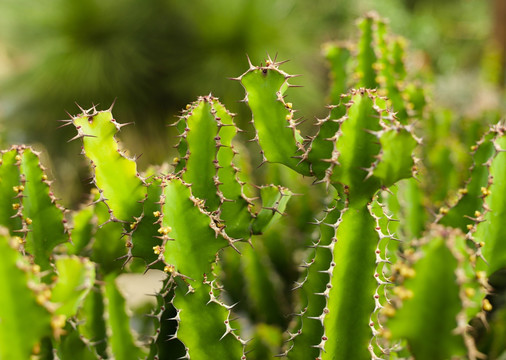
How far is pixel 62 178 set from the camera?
756cm

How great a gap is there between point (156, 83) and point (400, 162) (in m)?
7.04

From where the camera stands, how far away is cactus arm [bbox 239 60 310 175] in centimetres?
136

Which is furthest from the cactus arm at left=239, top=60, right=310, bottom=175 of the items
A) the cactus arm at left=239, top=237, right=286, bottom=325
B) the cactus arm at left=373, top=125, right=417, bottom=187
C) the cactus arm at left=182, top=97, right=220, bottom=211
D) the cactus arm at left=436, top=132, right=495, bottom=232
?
the cactus arm at left=239, top=237, right=286, bottom=325

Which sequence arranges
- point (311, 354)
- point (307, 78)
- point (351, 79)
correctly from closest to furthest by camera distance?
point (311, 354), point (351, 79), point (307, 78)

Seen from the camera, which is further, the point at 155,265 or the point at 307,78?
the point at 307,78

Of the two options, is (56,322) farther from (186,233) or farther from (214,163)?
(214,163)

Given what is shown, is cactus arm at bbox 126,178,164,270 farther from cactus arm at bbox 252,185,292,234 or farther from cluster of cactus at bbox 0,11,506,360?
cactus arm at bbox 252,185,292,234

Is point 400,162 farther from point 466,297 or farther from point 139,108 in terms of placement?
point 139,108

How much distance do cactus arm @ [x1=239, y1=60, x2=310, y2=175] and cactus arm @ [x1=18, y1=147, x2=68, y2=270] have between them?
599 millimetres

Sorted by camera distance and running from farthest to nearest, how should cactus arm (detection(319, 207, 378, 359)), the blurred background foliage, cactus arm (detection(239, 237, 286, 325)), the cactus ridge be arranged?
the blurred background foliage
cactus arm (detection(239, 237, 286, 325))
the cactus ridge
cactus arm (detection(319, 207, 378, 359))

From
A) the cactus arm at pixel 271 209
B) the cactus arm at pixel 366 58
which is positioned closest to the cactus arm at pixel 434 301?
the cactus arm at pixel 271 209

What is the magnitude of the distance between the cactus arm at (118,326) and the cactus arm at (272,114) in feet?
2.30

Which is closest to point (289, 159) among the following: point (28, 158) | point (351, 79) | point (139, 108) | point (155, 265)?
point (155, 265)

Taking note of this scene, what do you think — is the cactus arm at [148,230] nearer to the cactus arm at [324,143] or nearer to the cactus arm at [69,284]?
the cactus arm at [69,284]
